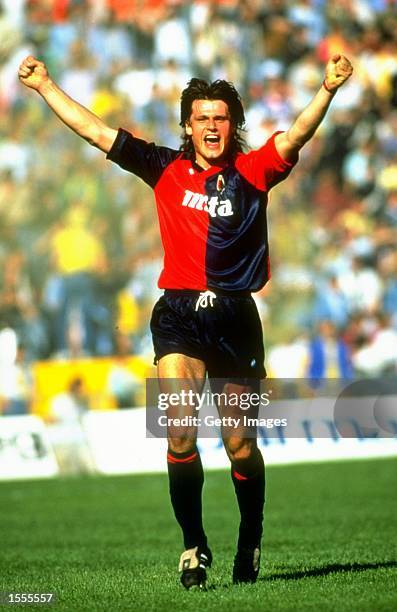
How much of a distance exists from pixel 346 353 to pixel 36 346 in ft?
15.3

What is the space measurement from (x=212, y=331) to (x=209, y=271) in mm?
304

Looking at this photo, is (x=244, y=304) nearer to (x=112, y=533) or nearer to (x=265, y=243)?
(x=265, y=243)

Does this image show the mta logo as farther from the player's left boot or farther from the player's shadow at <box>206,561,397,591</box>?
the player's shadow at <box>206,561,397,591</box>

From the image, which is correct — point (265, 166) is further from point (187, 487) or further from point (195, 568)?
point (195, 568)

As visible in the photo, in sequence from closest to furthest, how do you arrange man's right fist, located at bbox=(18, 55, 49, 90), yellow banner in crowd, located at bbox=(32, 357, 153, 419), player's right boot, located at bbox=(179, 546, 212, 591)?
player's right boot, located at bbox=(179, 546, 212, 591) → man's right fist, located at bbox=(18, 55, 49, 90) → yellow banner in crowd, located at bbox=(32, 357, 153, 419)

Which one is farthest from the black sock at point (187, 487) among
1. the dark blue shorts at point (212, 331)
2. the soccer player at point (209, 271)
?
the dark blue shorts at point (212, 331)

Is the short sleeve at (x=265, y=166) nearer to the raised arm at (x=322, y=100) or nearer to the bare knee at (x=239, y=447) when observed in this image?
the raised arm at (x=322, y=100)

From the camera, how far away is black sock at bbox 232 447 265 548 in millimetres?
6539

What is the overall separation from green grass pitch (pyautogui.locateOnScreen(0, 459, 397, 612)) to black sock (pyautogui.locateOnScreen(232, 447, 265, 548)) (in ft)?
0.91

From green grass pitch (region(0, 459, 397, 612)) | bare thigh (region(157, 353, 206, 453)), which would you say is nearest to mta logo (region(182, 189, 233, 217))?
bare thigh (region(157, 353, 206, 453))

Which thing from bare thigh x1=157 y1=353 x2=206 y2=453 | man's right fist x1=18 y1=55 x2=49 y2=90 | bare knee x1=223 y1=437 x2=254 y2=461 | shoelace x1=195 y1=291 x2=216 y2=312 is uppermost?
man's right fist x1=18 y1=55 x2=49 y2=90

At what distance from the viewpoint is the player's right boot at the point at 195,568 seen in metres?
6.26

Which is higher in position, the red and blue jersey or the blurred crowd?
the blurred crowd

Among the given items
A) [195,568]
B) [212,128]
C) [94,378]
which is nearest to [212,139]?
[212,128]
